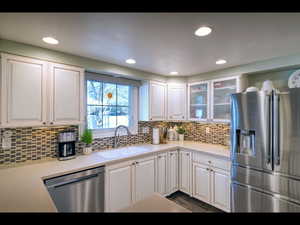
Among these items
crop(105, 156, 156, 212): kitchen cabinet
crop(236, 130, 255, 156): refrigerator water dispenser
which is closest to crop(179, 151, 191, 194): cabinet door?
crop(105, 156, 156, 212): kitchen cabinet

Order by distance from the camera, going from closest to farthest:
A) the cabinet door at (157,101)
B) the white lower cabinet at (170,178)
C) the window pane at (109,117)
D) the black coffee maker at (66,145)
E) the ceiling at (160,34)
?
the ceiling at (160,34)
the black coffee maker at (66,145)
the white lower cabinet at (170,178)
the window pane at (109,117)
the cabinet door at (157,101)

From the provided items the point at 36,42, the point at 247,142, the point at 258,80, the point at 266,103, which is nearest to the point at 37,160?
the point at 36,42

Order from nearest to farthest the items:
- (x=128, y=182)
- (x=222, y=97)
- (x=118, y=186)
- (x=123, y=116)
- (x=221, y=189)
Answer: (x=118, y=186)
(x=128, y=182)
(x=221, y=189)
(x=222, y=97)
(x=123, y=116)

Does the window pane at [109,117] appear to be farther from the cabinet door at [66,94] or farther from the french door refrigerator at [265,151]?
the french door refrigerator at [265,151]

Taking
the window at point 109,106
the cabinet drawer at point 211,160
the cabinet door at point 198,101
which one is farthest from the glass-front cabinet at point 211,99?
the window at point 109,106

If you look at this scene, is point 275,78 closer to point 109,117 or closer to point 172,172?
point 172,172

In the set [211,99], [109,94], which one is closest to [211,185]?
[211,99]

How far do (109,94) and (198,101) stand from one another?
167 centimetres

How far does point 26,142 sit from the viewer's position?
1848 millimetres

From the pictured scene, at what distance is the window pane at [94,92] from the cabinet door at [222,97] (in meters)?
1.95

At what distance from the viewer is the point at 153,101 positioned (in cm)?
296

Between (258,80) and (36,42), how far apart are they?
3.11m

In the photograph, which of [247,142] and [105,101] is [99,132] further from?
[247,142]

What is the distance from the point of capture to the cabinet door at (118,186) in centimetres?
195
